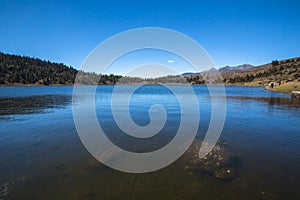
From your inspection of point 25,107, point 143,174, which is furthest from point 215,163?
point 25,107

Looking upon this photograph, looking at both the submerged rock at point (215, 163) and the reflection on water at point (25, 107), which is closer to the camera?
the submerged rock at point (215, 163)

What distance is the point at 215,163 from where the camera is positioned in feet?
24.2

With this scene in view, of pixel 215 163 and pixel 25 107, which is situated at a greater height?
pixel 25 107

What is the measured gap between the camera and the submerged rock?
21.7 ft

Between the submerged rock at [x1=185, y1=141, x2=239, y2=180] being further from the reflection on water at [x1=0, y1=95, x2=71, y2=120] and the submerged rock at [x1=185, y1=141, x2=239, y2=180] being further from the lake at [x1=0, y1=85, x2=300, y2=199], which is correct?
the reflection on water at [x1=0, y1=95, x2=71, y2=120]

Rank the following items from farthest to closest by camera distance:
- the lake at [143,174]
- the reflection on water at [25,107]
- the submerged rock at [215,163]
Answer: the reflection on water at [25,107], the submerged rock at [215,163], the lake at [143,174]

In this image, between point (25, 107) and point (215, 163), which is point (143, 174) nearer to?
point (215, 163)

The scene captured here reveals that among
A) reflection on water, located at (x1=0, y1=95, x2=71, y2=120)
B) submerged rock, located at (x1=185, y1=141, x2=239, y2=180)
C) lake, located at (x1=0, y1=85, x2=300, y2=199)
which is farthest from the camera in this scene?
reflection on water, located at (x1=0, y1=95, x2=71, y2=120)

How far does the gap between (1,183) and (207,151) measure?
899cm

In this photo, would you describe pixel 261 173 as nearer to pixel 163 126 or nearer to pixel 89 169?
pixel 89 169

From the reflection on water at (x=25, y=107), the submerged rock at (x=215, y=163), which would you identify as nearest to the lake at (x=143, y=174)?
the submerged rock at (x=215, y=163)

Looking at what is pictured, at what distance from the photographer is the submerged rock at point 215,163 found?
21.7ft

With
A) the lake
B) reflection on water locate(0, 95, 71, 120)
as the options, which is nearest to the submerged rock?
the lake

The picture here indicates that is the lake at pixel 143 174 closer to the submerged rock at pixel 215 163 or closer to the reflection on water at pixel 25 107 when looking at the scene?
the submerged rock at pixel 215 163
